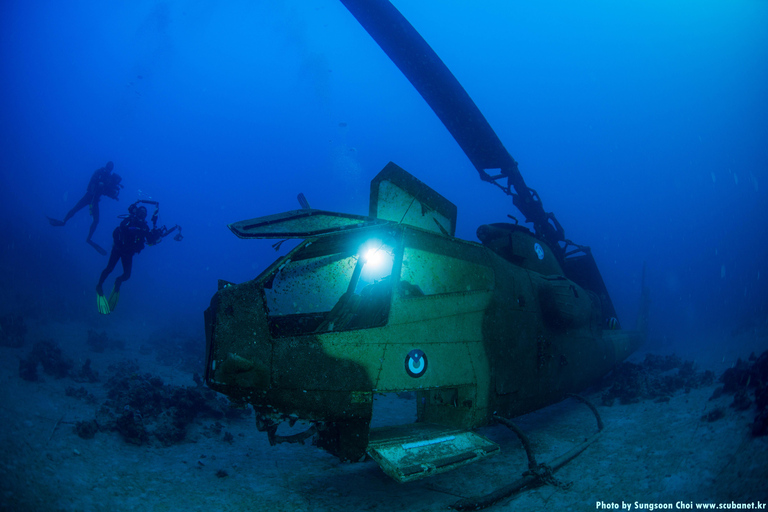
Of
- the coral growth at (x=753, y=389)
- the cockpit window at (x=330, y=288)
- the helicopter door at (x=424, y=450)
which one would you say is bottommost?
the helicopter door at (x=424, y=450)

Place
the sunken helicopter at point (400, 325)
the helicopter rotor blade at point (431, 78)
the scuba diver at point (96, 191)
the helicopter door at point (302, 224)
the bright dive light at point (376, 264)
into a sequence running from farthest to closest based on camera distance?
the scuba diver at point (96, 191) → the helicopter rotor blade at point (431, 78) → the bright dive light at point (376, 264) → the helicopter door at point (302, 224) → the sunken helicopter at point (400, 325)

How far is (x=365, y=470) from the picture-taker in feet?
13.6

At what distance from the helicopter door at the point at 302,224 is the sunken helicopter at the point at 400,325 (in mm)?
14

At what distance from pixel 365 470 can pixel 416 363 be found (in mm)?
2009

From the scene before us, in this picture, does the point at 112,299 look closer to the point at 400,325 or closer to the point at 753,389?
the point at 400,325

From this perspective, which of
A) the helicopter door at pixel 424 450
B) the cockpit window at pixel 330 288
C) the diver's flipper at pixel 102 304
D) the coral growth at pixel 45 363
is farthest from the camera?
the diver's flipper at pixel 102 304

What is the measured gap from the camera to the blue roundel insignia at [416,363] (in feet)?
10.2

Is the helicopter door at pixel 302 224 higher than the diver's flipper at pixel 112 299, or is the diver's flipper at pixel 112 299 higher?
the helicopter door at pixel 302 224

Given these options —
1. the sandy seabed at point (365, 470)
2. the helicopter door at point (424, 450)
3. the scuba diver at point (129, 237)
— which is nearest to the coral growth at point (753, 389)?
the sandy seabed at point (365, 470)

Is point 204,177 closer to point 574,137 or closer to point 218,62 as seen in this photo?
point 218,62

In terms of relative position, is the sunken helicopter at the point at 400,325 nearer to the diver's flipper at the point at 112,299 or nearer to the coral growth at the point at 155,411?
the coral growth at the point at 155,411

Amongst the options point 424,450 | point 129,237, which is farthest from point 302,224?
point 129,237

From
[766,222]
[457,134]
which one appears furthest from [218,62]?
[766,222]

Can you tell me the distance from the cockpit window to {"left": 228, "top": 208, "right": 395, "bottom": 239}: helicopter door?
0.39 meters
